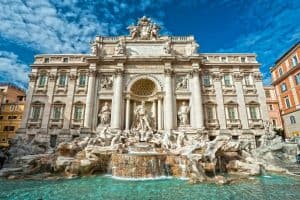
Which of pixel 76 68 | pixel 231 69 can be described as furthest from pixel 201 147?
pixel 76 68

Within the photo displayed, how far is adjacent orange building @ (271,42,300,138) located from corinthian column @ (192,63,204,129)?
40.8 ft

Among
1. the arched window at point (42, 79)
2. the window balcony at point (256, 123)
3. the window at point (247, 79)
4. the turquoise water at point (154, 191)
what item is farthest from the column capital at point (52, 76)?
the window balcony at point (256, 123)

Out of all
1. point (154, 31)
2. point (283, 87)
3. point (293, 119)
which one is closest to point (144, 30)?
point (154, 31)

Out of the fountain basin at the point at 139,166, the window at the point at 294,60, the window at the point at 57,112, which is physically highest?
the window at the point at 294,60

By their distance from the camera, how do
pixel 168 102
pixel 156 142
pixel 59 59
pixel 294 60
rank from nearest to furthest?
pixel 156 142 → pixel 168 102 → pixel 59 59 → pixel 294 60

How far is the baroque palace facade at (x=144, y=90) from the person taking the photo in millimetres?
18062

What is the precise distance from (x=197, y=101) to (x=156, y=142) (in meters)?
6.78

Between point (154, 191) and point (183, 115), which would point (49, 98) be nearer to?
point (183, 115)

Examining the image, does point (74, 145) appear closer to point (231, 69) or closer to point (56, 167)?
point (56, 167)

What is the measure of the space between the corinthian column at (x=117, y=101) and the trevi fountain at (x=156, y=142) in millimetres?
111

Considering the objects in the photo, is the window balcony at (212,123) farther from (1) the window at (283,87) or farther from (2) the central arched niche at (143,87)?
(1) the window at (283,87)

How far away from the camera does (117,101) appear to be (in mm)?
18203

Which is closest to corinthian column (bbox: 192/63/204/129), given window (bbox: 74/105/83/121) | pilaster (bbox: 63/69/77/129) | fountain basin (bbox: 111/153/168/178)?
fountain basin (bbox: 111/153/168/178)

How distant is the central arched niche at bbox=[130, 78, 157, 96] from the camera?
772 inches
